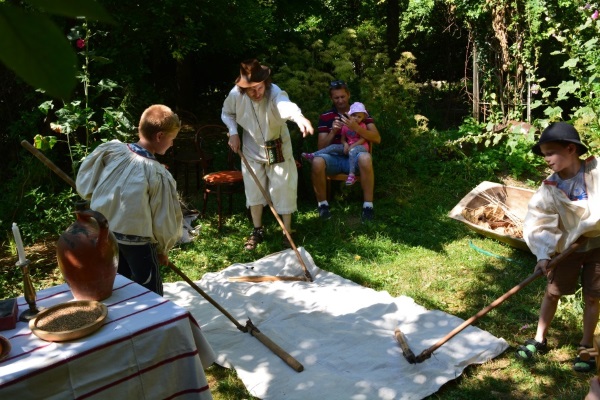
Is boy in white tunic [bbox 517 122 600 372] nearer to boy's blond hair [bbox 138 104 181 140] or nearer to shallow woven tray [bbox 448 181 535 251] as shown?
shallow woven tray [bbox 448 181 535 251]

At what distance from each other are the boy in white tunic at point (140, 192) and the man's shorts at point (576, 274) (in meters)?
2.33

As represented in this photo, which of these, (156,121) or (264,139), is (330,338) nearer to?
(156,121)

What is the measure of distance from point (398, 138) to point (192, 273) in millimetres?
3398

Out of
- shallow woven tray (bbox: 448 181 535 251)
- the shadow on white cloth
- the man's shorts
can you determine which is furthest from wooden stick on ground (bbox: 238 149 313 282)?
the man's shorts

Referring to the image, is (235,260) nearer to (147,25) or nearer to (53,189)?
(53,189)

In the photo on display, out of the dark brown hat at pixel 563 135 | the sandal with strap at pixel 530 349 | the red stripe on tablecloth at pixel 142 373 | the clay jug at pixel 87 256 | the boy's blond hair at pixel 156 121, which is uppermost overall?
the boy's blond hair at pixel 156 121

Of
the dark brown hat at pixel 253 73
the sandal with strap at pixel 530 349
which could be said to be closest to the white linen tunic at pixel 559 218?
the sandal with strap at pixel 530 349

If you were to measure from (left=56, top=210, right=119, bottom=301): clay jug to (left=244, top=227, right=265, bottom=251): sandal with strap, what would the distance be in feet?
10.2

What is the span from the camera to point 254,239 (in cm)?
573

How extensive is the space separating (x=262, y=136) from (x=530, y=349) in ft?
10.1

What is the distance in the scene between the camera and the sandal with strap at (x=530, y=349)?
3.60 m

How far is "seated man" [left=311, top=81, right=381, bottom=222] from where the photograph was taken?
613 cm

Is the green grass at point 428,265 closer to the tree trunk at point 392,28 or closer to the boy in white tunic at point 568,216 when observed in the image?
the boy in white tunic at point 568,216

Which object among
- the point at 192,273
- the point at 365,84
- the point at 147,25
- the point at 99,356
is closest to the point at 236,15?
the point at 147,25
